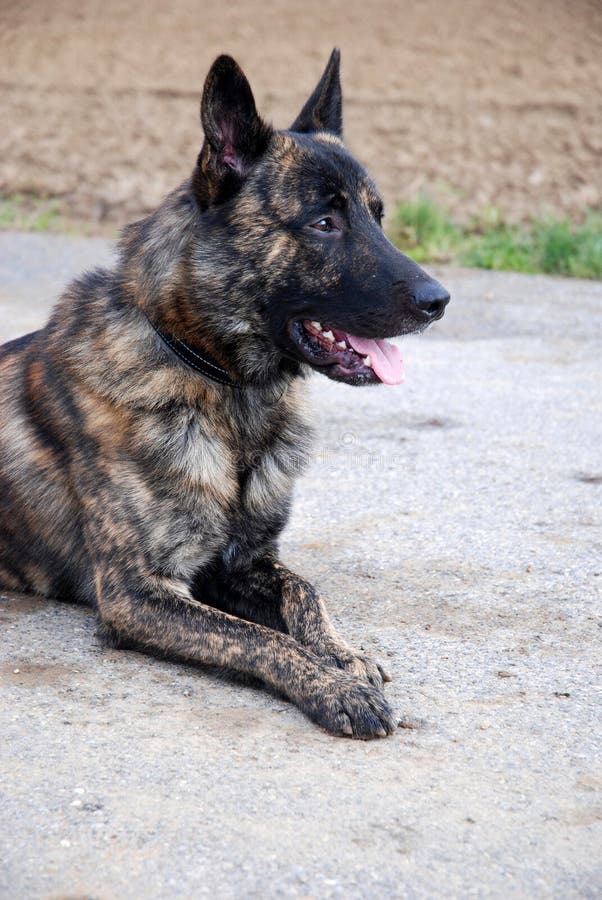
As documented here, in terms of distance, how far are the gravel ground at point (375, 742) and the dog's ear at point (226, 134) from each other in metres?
1.42

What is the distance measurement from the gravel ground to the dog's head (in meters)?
0.96

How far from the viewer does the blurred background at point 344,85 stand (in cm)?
1207

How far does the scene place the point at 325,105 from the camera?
12.9 ft

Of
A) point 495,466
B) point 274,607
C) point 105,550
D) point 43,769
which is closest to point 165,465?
point 105,550

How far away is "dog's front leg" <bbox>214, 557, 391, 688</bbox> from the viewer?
10.3ft

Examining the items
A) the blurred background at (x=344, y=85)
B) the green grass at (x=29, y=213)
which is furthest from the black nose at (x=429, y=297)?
the blurred background at (x=344, y=85)

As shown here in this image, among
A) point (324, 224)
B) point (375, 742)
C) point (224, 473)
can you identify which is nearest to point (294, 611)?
point (224, 473)

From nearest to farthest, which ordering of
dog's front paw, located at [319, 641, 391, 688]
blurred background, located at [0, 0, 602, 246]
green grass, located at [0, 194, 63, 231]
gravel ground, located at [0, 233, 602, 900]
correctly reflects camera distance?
gravel ground, located at [0, 233, 602, 900], dog's front paw, located at [319, 641, 391, 688], green grass, located at [0, 194, 63, 231], blurred background, located at [0, 0, 602, 246]

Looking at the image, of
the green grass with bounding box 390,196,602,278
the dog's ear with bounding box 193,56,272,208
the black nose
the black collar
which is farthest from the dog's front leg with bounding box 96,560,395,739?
the green grass with bounding box 390,196,602,278

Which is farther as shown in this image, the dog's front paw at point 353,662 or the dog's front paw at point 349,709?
the dog's front paw at point 353,662

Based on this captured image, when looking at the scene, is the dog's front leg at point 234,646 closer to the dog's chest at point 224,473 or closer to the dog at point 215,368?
the dog at point 215,368

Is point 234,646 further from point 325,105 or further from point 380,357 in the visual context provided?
point 325,105

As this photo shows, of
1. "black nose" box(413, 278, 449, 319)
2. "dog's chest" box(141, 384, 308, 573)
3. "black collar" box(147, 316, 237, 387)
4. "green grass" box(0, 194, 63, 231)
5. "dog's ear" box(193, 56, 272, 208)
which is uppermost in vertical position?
"dog's ear" box(193, 56, 272, 208)

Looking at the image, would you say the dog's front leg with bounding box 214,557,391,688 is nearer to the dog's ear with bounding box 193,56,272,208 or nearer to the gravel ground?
the gravel ground
